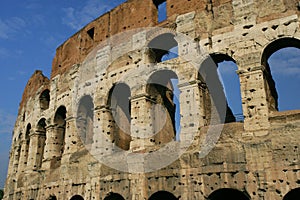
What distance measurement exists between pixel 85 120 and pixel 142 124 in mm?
4110

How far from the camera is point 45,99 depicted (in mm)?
17500

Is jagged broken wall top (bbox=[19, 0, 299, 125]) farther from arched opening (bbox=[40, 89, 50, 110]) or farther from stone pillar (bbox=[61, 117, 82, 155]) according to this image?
stone pillar (bbox=[61, 117, 82, 155])

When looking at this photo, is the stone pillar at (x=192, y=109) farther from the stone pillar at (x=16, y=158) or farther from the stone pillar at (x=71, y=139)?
the stone pillar at (x=16, y=158)

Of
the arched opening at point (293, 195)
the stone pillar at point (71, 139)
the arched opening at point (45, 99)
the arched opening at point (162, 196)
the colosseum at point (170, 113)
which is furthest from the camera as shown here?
the arched opening at point (45, 99)

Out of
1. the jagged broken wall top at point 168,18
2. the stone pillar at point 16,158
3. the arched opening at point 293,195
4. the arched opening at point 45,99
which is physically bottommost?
the arched opening at point 293,195

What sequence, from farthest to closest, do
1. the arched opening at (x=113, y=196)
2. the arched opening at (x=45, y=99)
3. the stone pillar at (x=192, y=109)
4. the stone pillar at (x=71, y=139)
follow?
the arched opening at (x=45, y=99)
the stone pillar at (x=71, y=139)
the arched opening at (x=113, y=196)
the stone pillar at (x=192, y=109)

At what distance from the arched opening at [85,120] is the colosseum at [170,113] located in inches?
1.8

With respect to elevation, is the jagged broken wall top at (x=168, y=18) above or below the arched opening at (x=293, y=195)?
above

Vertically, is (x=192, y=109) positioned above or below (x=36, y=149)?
above

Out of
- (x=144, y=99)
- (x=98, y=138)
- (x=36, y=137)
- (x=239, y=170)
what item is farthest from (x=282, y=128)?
(x=36, y=137)

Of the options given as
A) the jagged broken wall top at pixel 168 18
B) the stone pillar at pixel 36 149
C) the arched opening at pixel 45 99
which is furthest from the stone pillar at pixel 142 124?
the arched opening at pixel 45 99

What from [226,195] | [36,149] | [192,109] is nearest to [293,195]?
[226,195]

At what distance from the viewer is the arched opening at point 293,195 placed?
819 cm

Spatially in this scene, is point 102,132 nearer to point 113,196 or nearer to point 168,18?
point 113,196
